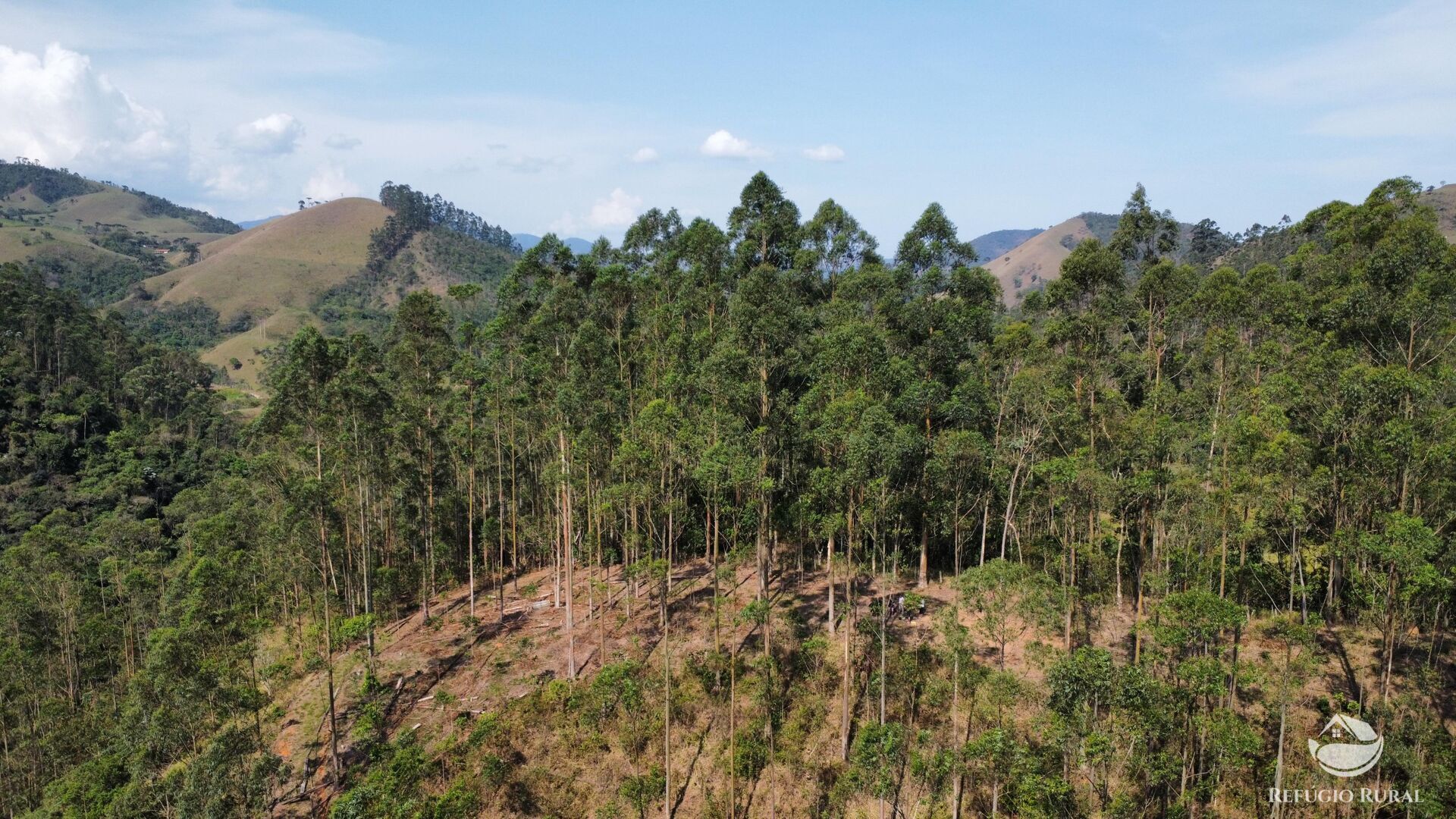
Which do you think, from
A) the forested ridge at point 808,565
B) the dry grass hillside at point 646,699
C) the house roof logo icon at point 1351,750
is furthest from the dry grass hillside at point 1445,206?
the house roof logo icon at point 1351,750

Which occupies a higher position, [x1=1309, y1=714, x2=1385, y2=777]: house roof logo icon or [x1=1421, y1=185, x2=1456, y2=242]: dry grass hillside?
[x1=1421, y1=185, x2=1456, y2=242]: dry grass hillside

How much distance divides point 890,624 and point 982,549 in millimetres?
6481

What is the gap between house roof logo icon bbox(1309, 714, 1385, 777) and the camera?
23.2m

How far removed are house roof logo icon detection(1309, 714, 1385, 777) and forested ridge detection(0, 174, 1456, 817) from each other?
61 cm

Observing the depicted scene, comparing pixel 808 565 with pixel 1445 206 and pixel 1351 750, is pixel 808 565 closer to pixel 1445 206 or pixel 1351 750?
pixel 1351 750

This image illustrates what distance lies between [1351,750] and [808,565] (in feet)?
81.3

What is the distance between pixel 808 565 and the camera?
42.3 m

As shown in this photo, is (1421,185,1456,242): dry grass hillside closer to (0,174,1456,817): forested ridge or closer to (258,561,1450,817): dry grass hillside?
(0,174,1456,817): forested ridge

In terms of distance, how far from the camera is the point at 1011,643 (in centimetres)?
3362

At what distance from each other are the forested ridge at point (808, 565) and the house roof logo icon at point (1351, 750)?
0.61 m

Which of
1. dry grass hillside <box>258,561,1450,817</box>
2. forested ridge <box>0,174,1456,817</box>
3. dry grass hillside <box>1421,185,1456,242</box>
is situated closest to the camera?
forested ridge <box>0,174,1456,817</box>

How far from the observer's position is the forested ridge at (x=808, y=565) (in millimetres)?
25562

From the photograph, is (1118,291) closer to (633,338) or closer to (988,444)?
(988,444)

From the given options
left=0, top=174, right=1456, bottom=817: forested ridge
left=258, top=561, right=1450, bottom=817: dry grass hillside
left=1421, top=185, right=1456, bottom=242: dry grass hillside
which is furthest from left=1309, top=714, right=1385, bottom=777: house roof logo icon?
→ left=1421, top=185, right=1456, bottom=242: dry grass hillside
